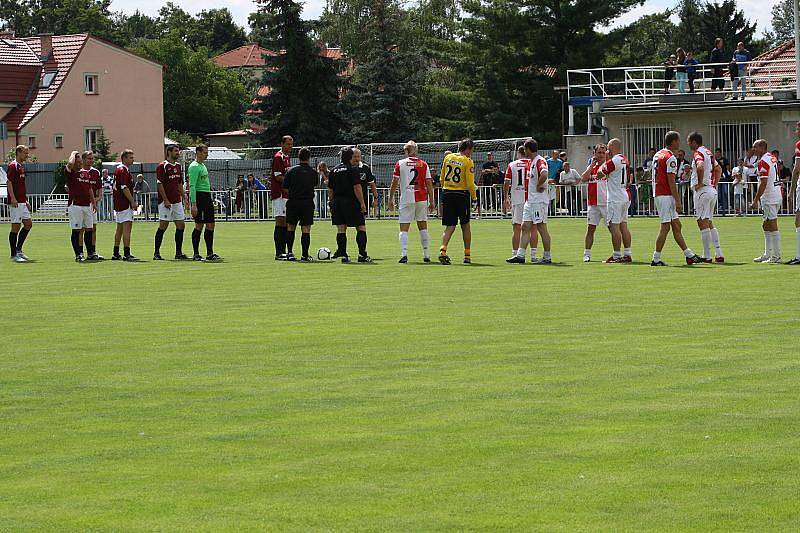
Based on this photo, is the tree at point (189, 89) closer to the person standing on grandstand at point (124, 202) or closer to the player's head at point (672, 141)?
the person standing on grandstand at point (124, 202)

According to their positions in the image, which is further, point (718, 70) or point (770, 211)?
point (718, 70)

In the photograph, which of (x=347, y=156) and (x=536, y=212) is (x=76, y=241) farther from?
(x=536, y=212)

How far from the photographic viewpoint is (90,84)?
8069 cm

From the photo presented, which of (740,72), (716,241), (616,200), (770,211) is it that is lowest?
(716,241)

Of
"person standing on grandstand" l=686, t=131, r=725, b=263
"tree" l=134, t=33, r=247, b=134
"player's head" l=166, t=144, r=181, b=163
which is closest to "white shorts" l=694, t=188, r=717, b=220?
"person standing on grandstand" l=686, t=131, r=725, b=263

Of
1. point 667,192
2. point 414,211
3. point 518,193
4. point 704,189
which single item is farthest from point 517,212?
point 704,189

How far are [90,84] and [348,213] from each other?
60128mm

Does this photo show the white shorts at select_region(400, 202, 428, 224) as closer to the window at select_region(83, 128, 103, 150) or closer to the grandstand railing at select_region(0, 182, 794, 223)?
the grandstand railing at select_region(0, 182, 794, 223)

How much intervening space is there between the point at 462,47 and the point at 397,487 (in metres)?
63.4

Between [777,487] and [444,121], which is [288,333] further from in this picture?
[444,121]

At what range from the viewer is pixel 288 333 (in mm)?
14008

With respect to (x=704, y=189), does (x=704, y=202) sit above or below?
below

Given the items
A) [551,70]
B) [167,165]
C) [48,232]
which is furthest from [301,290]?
[551,70]

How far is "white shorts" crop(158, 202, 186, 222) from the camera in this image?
2502 centimetres
